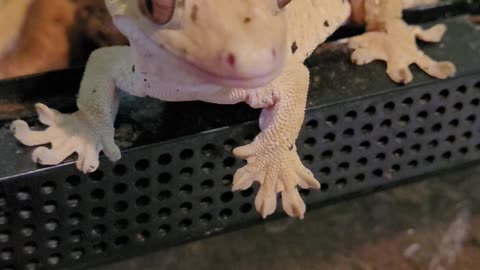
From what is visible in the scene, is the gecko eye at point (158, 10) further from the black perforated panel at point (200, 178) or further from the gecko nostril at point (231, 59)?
the black perforated panel at point (200, 178)

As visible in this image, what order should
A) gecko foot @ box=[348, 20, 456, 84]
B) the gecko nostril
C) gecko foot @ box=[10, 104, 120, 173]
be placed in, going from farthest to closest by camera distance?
1. gecko foot @ box=[348, 20, 456, 84]
2. gecko foot @ box=[10, 104, 120, 173]
3. the gecko nostril

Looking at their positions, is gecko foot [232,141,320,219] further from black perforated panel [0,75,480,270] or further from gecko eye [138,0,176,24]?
gecko eye [138,0,176,24]

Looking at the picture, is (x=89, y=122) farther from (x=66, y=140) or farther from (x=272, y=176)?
Answer: (x=272, y=176)

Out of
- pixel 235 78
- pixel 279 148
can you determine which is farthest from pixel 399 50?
pixel 235 78

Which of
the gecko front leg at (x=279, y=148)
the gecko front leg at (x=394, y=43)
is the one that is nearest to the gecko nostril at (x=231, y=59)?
the gecko front leg at (x=279, y=148)

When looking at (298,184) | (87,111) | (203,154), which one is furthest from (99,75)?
(298,184)

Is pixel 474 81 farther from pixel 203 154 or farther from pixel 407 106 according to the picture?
pixel 203 154

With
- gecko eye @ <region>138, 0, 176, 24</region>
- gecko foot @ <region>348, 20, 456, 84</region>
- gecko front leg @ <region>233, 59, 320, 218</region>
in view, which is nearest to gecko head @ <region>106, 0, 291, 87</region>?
gecko eye @ <region>138, 0, 176, 24</region>
